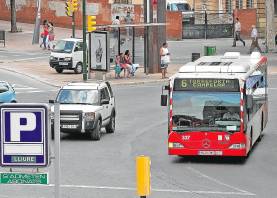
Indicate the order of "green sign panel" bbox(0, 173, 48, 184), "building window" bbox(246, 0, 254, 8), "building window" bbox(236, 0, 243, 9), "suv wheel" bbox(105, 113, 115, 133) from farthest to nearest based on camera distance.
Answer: "building window" bbox(236, 0, 243, 9)
"building window" bbox(246, 0, 254, 8)
"suv wheel" bbox(105, 113, 115, 133)
"green sign panel" bbox(0, 173, 48, 184)

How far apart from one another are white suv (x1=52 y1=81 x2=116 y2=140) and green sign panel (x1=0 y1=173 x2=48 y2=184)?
17879 mm

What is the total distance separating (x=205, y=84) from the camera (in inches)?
976

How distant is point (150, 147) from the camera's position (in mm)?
27891

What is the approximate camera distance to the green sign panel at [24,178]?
10.5 meters

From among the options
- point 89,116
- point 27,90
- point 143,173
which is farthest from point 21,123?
point 27,90

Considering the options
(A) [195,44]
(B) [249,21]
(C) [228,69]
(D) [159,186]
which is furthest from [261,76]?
(B) [249,21]

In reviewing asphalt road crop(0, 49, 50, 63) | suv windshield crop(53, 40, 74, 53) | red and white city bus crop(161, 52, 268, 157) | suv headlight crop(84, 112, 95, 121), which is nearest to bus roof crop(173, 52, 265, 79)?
red and white city bus crop(161, 52, 268, 157)

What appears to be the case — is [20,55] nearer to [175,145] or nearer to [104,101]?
[104,101]

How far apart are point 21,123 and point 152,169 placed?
14.0m

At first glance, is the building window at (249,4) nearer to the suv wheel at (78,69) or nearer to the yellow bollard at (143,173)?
the suv wheel at (78,69)

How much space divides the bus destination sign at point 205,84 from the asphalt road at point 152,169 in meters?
2.04

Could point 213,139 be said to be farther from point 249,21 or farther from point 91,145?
point 249,21

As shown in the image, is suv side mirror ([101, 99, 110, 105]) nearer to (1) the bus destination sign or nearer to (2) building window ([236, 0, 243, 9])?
(1) the bus destination sign

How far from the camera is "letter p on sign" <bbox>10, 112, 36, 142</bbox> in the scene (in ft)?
32.7
